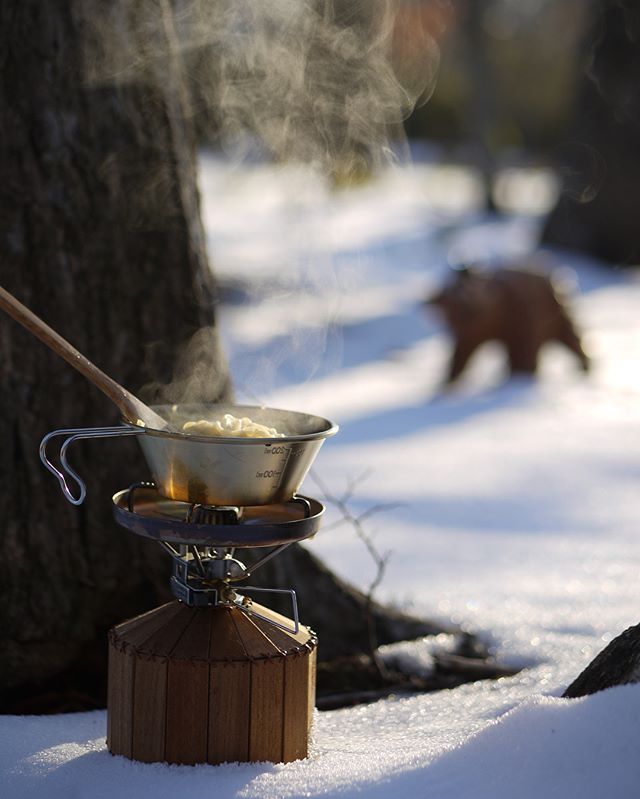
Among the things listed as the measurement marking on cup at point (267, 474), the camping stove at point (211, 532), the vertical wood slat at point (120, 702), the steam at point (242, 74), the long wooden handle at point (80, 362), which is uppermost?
the steam at point (242, 74)

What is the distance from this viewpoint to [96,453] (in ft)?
8.81

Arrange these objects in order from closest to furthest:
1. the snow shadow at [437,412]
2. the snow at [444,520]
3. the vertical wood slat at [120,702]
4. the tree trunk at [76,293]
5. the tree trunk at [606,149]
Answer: the snow at [444,520] → the vertical wood slat at [120,702] → the tree trunk at [76,293] → the snow shadow at [437,412] → the tree trunk at [606,149]

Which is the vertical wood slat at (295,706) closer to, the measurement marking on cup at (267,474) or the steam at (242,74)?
the measurement marking on cup at (267,474)

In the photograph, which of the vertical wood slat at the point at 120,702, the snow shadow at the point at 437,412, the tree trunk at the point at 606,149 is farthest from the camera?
the tree trunk at the point at 606,149

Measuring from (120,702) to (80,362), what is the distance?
64 centimetres

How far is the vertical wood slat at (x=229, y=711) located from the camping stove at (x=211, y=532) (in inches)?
5.9

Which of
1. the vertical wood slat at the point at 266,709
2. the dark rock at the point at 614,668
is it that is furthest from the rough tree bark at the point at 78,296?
the dark rock at the point at 614,668

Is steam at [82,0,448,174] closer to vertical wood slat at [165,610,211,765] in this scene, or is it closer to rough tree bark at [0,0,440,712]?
rough tree bark at [0,0,440,712]

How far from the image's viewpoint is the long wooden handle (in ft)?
6.33

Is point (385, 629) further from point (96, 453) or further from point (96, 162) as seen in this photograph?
point (96, 162)

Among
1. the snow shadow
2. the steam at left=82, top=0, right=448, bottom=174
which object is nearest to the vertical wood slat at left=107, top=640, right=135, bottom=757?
the steam at left=82, top=0, right=448, bottom=174

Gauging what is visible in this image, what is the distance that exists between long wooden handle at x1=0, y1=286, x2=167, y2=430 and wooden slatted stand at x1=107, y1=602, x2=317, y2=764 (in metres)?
0.38

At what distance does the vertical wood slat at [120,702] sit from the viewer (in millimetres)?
2033

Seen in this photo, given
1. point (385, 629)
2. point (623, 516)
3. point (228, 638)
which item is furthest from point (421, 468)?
point (228, 638)
